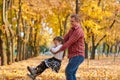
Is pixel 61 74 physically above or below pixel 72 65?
below

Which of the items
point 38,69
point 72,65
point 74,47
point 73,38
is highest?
point 73,38

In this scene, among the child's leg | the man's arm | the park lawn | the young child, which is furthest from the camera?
the park lawn

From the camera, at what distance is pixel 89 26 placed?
38.8 meters

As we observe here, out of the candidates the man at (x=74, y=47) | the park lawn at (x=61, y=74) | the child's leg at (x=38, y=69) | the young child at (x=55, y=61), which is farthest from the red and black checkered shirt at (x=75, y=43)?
the park lawn at (x=61, y=74)

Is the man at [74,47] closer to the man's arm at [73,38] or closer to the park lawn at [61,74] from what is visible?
the man's arm at [73,38]

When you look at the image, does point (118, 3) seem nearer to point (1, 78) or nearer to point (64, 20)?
point (64, 20)

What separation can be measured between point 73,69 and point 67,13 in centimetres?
3277

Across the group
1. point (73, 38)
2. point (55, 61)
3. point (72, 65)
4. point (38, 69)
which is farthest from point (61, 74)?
point (73, 38)

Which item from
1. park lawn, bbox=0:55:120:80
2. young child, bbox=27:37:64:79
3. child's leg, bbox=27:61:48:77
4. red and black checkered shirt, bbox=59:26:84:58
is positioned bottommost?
park lawn, bbox=0:55:120:80

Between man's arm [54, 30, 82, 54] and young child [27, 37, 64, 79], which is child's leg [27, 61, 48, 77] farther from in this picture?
man's arm [54, 30, 82, 54]

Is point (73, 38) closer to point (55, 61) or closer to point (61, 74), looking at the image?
point (55, 61)

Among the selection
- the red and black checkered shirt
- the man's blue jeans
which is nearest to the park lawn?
the man's blue jeans

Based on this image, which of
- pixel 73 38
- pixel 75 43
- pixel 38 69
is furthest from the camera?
pixel 38 69

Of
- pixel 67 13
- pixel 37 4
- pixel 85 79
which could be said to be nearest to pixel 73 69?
pixel 85 79
